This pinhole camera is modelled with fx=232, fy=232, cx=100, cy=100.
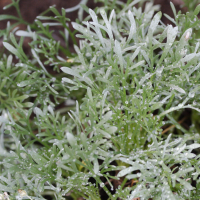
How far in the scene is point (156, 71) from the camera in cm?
63

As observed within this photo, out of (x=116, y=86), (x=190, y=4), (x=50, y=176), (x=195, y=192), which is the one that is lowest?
(x=195, y=192)

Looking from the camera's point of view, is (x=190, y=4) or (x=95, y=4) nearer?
(x=190, y=4)

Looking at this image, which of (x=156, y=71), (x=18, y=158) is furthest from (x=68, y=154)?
(x=156, y=71)

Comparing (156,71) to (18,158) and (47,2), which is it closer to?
(18,158)

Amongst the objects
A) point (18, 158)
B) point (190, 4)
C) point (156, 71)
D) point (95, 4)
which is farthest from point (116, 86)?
point (95, 4)

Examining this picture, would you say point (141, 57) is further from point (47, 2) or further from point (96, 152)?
point (47, 2)

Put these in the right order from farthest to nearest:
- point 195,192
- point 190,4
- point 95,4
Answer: point 95,4
point 190,4
point 195,192

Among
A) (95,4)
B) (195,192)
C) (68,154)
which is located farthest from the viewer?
(95,4)

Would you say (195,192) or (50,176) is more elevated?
(50,176)

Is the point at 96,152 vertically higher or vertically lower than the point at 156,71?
lower

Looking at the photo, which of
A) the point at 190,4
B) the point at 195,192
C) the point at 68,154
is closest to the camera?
the point at 68,154

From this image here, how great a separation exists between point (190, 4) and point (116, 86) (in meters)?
0.64

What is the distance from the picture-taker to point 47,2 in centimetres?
138

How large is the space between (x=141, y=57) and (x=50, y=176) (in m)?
0.43
